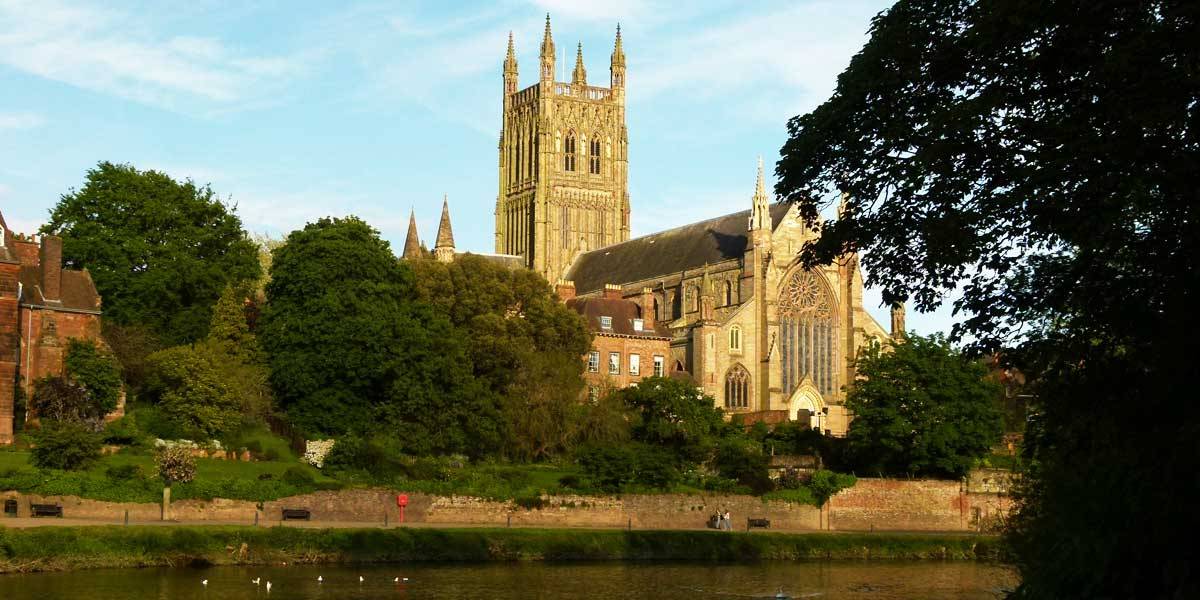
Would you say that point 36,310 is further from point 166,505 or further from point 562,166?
point 562,166

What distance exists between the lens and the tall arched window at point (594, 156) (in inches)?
4820

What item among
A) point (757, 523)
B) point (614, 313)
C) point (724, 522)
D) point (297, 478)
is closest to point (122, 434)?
point (297, 478)

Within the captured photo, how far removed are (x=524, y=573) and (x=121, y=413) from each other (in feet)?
66.1

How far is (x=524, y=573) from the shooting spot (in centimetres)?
3809

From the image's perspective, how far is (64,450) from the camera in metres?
41.2

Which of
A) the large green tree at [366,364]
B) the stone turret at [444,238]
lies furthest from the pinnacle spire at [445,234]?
the large green tree at [366,364]

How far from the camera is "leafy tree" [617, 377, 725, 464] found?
58.0 m

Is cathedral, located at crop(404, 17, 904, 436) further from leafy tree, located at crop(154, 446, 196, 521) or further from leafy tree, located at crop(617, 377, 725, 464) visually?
leafy tree, located at crop(154, 446, 196, 521)

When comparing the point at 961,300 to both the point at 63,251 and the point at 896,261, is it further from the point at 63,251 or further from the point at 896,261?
the point at 63,251

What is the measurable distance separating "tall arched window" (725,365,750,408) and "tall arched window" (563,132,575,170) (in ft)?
131

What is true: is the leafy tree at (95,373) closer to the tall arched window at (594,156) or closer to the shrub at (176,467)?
the shrub at (176,467)

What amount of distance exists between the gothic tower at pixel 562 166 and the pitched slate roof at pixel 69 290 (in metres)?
62.6

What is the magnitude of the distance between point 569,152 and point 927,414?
2684 inches

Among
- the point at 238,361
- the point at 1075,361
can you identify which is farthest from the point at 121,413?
the point at 1075,361
